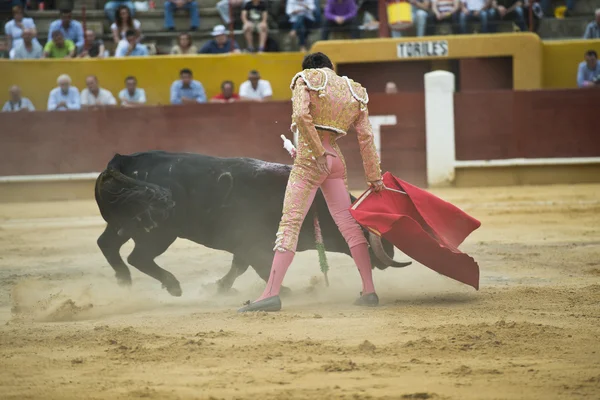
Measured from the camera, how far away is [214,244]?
214 inches

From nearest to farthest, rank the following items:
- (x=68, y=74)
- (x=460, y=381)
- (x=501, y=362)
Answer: (x=460, y=381)
(x=501, y=362)
(x=68, y=74)

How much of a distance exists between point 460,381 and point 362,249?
161 centimetres

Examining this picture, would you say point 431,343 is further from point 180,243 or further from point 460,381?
point 180,243

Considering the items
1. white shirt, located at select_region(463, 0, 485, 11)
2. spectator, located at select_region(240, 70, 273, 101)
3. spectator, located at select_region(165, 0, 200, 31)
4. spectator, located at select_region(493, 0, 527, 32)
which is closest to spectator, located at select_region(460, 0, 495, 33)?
white shirt, located at select_region(463, 0, 485, 11)

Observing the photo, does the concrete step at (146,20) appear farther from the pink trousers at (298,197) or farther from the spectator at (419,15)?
the pink trousers at (298,197)

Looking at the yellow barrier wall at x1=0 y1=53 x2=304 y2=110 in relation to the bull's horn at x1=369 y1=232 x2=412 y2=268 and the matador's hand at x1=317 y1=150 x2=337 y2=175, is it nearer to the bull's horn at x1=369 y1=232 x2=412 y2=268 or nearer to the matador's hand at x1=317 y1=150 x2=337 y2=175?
the bull's horn at x1=369 y1=232 x2=412 y2=268

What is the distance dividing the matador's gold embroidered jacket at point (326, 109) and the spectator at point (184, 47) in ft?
27.8

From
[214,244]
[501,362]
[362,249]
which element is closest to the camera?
[501,362]

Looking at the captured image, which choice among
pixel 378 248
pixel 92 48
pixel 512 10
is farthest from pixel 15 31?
pixel 378 248

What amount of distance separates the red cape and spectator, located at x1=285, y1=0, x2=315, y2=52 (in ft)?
27.1

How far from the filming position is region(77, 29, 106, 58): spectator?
1302 centimetres

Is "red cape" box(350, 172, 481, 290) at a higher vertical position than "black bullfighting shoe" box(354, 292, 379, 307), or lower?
higher

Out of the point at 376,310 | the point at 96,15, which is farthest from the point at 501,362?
the point at 96,15

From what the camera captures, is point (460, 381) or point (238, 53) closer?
point (460, 381)
